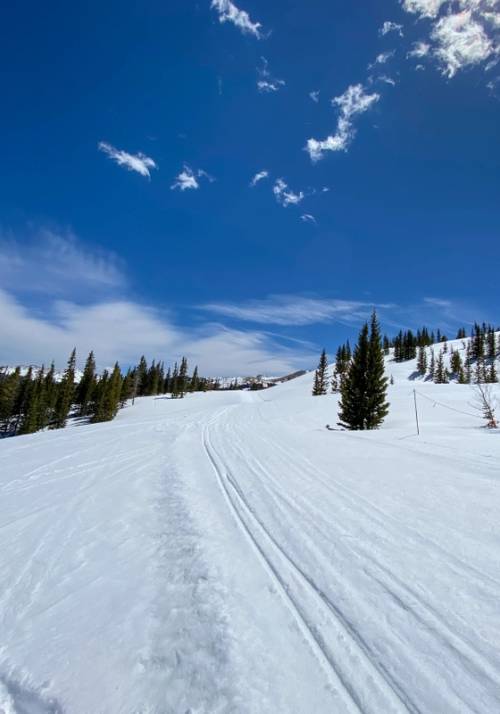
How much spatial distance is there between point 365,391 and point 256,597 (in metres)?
22.9

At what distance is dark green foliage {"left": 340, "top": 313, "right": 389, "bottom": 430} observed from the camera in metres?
23.4

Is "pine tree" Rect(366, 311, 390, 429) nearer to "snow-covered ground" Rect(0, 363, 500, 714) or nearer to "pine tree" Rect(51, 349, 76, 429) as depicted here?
"snow-covered ground" Rect(0, 363, 500, 714)

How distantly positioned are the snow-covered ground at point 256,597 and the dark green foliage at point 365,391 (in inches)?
704

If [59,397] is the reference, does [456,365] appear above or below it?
above

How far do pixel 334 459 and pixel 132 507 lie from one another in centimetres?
533

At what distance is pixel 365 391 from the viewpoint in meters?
24.0

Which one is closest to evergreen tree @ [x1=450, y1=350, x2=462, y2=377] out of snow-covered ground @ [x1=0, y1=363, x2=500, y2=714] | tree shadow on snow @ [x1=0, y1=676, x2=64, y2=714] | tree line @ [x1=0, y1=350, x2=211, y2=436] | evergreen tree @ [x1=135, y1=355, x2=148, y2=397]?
tree line @ [x1=0, y1=350, x2=211, y2=436]

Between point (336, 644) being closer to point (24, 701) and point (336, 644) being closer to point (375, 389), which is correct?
point (24, 701)

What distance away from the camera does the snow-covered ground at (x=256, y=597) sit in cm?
196

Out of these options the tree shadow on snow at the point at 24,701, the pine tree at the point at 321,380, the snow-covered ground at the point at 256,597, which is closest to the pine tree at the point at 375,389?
the snow-covered ground at the point at 256,597

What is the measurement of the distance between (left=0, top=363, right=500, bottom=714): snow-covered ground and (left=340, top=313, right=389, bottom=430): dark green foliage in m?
17.9

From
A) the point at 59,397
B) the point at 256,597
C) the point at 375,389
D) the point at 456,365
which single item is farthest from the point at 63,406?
the point at 456,365

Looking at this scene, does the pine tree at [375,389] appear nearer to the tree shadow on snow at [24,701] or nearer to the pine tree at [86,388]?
the tree shadow on snow at [24,701]

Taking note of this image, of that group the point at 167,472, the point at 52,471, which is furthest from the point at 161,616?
the point at 52,471
